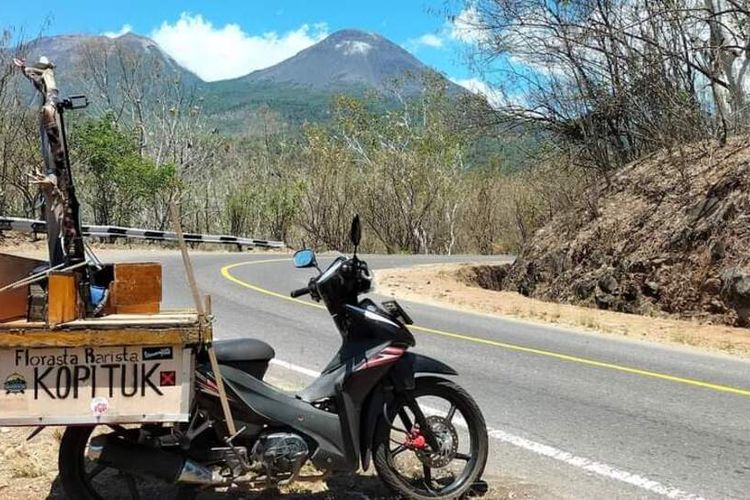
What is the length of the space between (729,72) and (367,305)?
1748cm

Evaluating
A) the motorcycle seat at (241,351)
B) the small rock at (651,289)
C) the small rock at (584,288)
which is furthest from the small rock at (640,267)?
the motorcycle seat at (241,351)

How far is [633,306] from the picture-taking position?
1653cm

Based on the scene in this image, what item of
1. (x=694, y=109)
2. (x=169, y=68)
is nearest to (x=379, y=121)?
(x=169, y=68)

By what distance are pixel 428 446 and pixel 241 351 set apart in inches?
47.8

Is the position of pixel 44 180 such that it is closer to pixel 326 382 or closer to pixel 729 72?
pixel 326 382

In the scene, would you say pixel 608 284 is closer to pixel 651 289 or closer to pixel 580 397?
pixel 651 289

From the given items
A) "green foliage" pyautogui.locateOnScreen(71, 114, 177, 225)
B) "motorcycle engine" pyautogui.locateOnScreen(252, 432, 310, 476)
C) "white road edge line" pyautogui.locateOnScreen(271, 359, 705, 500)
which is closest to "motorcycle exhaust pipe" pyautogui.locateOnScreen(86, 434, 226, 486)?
"motorcycle engine" pyautogui.locateOnScreen(252, 432, 310, 476)

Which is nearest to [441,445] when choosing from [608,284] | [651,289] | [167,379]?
[167,379]

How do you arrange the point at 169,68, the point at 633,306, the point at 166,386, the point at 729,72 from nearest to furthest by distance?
1. the point at 166,386
2. the point at 633,306
3. the point at 729,72
4. the point at 169,68

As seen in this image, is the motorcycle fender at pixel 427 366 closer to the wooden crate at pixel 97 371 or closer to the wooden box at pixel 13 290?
the wooden crate at pixel 97 371

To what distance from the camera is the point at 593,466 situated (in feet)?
17.2

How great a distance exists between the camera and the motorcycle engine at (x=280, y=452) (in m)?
4.03

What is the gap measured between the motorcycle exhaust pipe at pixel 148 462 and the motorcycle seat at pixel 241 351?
0.57m

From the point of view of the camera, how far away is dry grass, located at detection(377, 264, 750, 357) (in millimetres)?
11819
